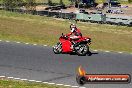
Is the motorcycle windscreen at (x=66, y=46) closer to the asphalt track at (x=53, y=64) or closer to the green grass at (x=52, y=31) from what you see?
the asphalt track at (x=53, y=64)

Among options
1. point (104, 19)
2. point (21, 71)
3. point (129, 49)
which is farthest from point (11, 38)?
point (104, 19)

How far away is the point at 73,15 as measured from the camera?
145 feet

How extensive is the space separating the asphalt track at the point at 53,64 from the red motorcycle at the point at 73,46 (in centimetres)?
46

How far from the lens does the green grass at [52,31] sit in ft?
92.6

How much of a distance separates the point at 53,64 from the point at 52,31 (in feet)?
45.0

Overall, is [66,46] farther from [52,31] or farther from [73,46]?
[52,31]

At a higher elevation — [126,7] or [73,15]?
[73,15]

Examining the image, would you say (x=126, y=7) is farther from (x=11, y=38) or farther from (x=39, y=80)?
(x=39, y=80)

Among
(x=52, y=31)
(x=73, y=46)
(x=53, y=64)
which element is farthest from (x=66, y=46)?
(x=52, y=31)

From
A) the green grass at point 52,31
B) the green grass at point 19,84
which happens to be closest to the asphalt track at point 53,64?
the green grass at point 19,84

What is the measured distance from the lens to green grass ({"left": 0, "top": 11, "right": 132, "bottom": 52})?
28.2 meters

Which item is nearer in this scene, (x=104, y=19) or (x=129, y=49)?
(x=129, y=49)

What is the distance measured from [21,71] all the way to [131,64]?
6.14 m

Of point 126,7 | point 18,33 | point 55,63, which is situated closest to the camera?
point 55,63
